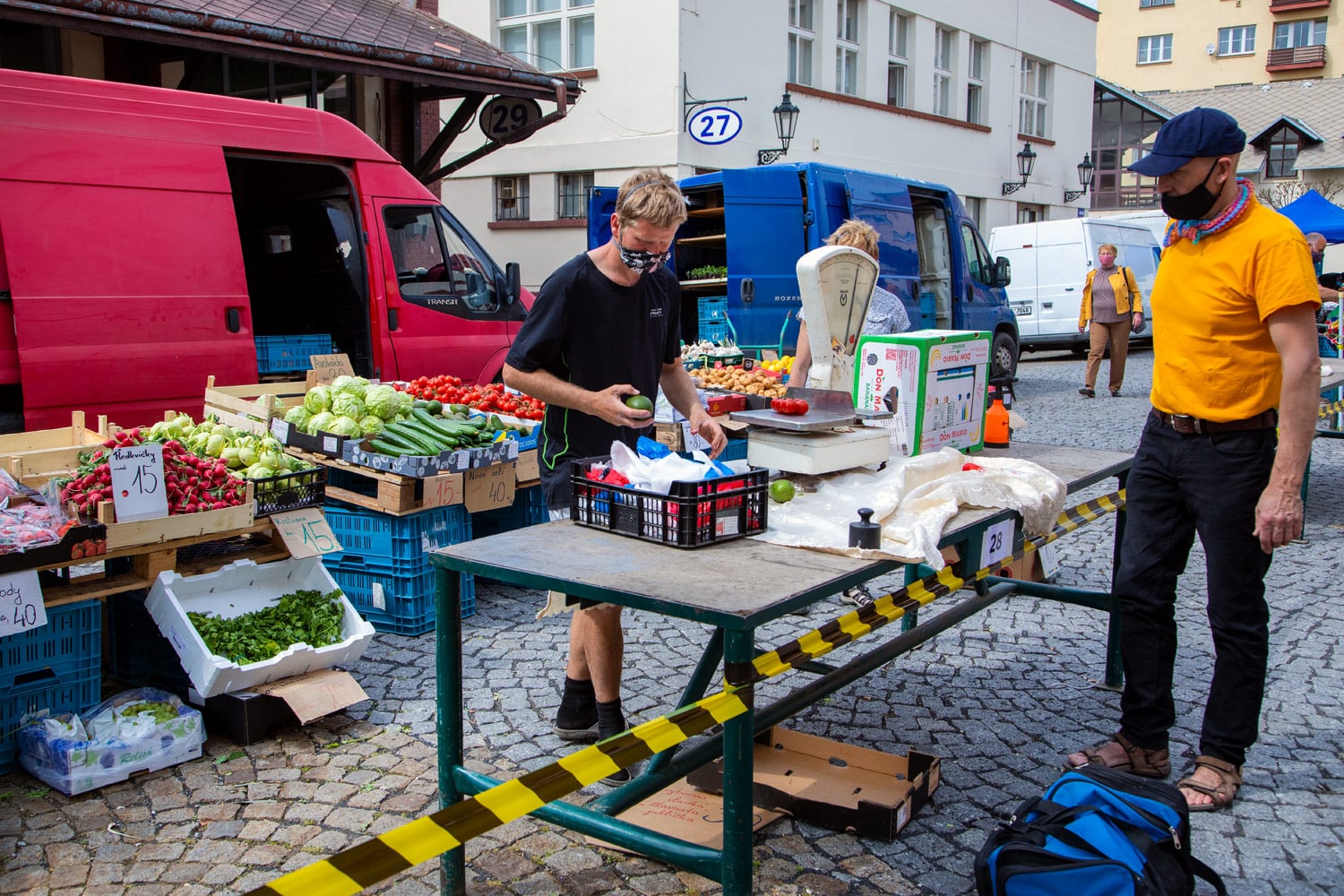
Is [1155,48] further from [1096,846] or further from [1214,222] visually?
[1096,846]

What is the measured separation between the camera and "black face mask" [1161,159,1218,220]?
338 centimetres

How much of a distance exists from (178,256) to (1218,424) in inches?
220

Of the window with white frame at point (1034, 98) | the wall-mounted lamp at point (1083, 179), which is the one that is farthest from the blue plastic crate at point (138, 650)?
the wall-mounted lamp at point (1083, 179)

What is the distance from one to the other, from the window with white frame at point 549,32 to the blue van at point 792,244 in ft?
24.6

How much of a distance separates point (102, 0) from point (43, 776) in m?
6.18

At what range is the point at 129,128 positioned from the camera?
6.27 metres

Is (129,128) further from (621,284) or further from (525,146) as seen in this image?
(525,146)

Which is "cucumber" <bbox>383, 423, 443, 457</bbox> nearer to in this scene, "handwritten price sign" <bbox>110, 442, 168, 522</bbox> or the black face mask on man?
"handwritten price sign" <bbox>110, 442, 168, 522</bbox>

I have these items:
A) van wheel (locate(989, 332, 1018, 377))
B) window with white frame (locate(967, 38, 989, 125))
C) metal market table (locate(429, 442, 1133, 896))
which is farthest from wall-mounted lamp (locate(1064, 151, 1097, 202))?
metal market table (locate(429, 442, 1133, 896))

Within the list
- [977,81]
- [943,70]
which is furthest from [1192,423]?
[977,81]

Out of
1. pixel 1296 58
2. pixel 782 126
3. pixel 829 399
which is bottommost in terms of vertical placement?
pixel 829 399

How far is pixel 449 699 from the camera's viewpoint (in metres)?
2.98

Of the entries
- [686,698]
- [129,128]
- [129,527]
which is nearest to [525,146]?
[129,128]

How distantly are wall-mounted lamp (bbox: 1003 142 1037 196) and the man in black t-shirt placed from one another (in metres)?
23.1
